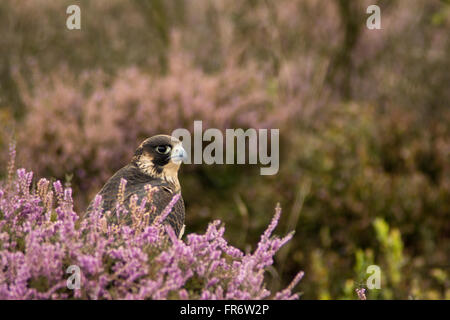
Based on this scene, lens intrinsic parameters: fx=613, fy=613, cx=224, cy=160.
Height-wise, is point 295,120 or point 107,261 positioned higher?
point 295,120

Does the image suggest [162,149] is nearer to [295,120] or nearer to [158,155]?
[158,155]

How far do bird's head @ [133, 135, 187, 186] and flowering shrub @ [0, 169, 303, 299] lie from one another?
2.85ft

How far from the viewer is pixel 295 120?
756 centimetres

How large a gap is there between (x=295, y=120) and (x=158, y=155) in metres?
4.93

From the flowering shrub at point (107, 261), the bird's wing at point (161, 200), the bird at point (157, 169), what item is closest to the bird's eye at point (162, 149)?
the bird at point (157, 169)

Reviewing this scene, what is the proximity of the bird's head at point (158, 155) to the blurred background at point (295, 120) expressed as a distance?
67 centimetres

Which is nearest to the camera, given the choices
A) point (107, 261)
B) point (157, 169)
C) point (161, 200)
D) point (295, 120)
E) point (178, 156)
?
point (107, 261)

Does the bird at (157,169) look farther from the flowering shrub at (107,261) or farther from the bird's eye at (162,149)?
the flowering shrub at (107,261)

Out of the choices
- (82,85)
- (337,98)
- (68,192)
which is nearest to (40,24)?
(82,85)

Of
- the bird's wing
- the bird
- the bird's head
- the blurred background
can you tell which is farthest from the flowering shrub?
the blurred background

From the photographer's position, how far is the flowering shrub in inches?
63.6

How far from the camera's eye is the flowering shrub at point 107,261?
162 cm

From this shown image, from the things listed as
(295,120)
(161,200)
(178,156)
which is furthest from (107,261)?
(295,120)

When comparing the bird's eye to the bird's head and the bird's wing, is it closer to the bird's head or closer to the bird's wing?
the bird's head
